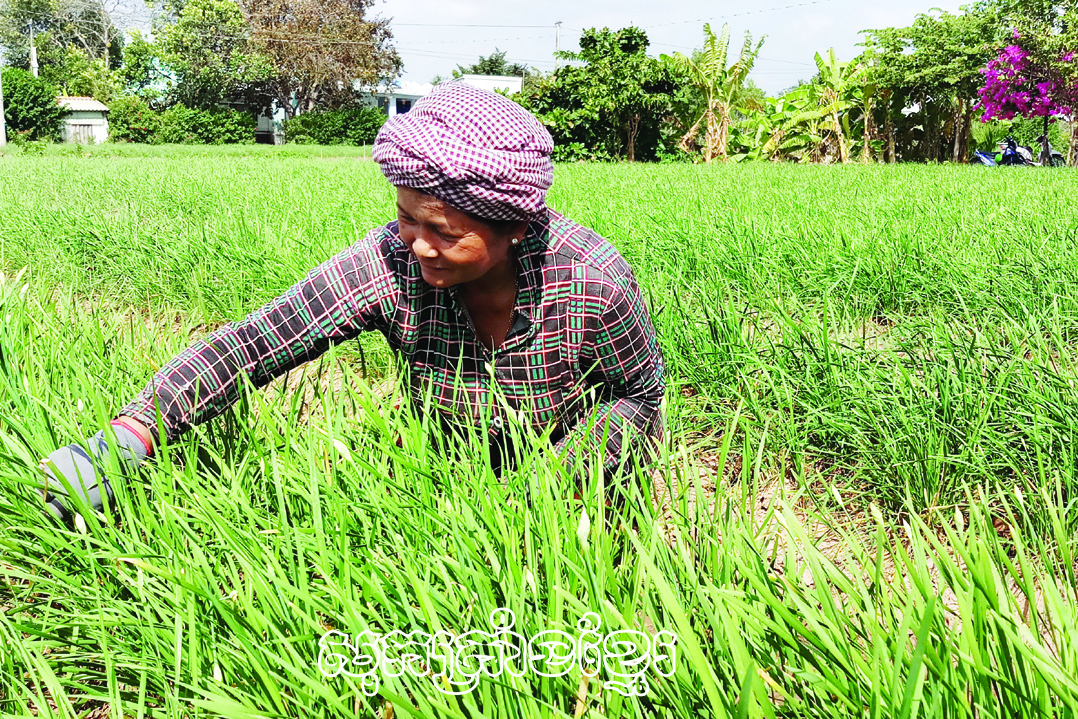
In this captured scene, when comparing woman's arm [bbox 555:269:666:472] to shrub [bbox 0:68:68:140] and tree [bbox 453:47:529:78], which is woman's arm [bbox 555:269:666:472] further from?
tree [bbox 453:47:529:78]

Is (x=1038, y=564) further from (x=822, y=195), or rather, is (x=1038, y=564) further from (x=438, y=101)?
(x=822, y=195)

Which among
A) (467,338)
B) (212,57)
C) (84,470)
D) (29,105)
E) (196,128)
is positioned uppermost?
(212,57)

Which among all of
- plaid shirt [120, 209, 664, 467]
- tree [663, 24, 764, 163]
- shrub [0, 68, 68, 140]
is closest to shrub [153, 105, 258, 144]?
shrub [0, 68, 68, 140]

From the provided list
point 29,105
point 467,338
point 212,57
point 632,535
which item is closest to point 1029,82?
point 467,338

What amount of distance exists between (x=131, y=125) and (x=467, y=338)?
32.5m

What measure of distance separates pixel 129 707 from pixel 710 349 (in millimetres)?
1567

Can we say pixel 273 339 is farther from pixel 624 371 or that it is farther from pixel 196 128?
pixel 196 128

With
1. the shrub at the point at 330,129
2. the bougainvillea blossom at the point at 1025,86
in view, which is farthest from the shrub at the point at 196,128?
the bougainvillea blossom at the point at 1025,86

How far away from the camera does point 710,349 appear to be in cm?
221

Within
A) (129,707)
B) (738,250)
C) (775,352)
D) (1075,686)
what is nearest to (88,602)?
(129,707)

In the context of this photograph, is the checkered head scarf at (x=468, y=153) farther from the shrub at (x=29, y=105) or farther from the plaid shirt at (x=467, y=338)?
the shrub at (x=29, y=105)

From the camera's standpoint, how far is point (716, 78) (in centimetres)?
1541

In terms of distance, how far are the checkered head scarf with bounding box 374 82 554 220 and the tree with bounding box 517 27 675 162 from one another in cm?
1546

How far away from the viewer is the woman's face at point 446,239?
4.22ft
